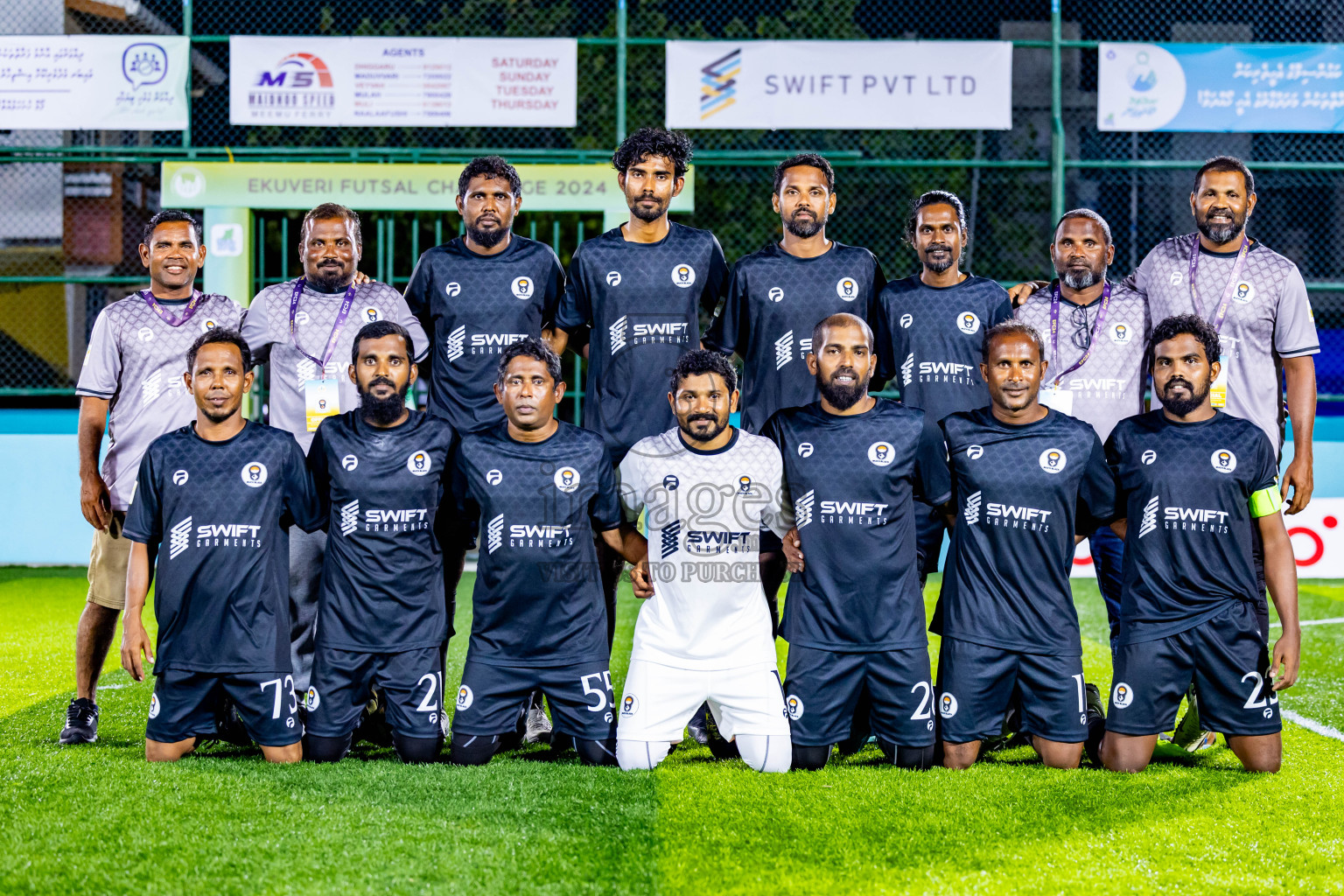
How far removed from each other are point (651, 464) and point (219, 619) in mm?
1576

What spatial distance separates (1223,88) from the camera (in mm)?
10188

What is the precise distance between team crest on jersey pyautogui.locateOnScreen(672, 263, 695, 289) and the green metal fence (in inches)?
249

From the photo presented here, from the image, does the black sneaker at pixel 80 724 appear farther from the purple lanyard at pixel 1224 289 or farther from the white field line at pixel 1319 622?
the white field line at pixel 1319 622

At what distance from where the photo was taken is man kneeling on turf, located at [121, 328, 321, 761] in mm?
4312

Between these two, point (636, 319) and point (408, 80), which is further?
point (408, 80)

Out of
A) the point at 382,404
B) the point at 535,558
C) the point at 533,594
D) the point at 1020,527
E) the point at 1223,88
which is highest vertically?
the point at 1223,88

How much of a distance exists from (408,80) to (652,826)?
8203 millimetres

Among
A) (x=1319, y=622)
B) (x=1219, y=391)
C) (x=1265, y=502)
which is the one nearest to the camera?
(x=1265, y=502)

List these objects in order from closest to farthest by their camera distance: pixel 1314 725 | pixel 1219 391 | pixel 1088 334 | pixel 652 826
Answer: pixel 652 826 → pixel 1219 391 → pixel 1088 334 → pixel 1314 725

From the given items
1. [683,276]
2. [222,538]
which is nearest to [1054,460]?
[683,276]

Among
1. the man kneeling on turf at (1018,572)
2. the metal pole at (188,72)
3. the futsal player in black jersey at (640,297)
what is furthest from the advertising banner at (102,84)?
the man kneeling on turf at (1018,572)

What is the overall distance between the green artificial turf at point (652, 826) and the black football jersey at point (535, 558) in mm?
427

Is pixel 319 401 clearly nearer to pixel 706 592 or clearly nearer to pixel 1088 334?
pixel 706 592

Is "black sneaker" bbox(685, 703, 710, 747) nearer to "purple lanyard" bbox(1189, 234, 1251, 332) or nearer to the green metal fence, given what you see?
"purple lanyard" bbox(1189, 234, 1251, 332)
